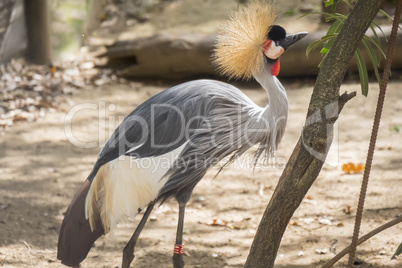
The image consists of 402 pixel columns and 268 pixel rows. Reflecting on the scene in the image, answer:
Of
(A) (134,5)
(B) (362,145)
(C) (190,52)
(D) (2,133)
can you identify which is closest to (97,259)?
(D) (2,133)

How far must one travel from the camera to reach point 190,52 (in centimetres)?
487

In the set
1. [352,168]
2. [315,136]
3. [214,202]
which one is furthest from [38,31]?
[315,136]

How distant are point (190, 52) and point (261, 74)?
7.92ft

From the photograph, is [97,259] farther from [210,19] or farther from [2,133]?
[210,19]

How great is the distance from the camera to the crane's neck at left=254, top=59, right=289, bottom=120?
8.14 ft

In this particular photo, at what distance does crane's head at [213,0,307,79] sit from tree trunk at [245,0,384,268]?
76 cm

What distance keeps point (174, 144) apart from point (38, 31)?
3.17m

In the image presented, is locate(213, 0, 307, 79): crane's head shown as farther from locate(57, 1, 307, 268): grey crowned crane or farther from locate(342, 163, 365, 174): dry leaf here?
locate(342, 163, 365, 174): dry leaf

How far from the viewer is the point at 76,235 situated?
2365mm

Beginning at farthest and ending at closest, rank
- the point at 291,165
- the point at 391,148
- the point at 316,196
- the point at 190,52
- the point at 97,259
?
the point at 190,52 < the point at 391,148 < the point at 316,196 < the point at 97,259 < the point at 291,165

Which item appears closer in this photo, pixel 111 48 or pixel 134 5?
pixel 111 48

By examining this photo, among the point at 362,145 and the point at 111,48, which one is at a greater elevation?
the point at 111,48

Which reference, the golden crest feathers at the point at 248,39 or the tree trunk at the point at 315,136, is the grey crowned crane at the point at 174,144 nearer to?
the golden crest feathers at the point at 248,39

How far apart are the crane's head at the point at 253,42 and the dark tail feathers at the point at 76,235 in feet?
2.91
